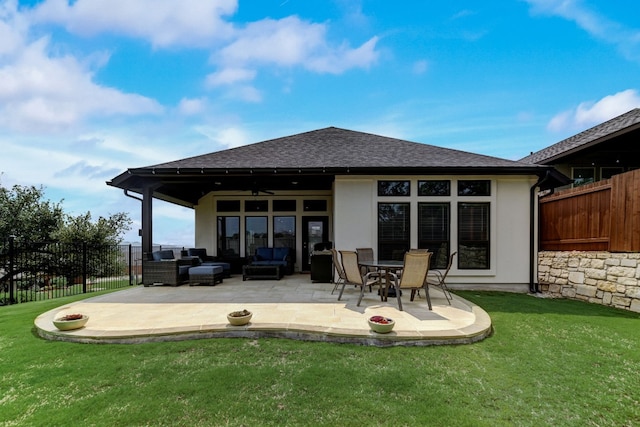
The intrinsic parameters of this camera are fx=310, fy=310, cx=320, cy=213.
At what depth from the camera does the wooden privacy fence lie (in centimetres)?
638

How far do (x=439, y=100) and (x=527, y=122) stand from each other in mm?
7211

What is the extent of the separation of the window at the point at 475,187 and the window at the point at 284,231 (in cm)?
580

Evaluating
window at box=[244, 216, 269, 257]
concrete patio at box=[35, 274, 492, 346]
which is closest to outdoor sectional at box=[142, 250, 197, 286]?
concrete patio at box=[35, 274, 492, 346]

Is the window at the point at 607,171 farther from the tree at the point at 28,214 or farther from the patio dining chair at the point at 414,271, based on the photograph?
the tree at the point at 28,214

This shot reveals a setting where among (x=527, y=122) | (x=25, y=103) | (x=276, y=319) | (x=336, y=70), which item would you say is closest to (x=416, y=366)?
(x=276, y=319)

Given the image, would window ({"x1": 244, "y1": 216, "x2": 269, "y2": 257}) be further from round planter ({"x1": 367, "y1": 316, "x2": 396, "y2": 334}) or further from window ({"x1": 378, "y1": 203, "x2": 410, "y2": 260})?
round planter ({"x1": 367, "y1": 316, "x2": 396, "y2": 334})

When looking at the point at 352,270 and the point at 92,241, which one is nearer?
the point at 352,270

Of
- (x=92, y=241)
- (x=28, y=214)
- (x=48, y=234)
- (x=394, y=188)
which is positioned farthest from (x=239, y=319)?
(x=28, y=214)

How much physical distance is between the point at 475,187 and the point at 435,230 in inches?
60.8

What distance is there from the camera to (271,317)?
15.4 ft

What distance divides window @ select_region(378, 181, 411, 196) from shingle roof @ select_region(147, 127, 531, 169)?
527 millimetres

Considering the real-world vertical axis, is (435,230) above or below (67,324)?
above

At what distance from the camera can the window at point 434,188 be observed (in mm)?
8109

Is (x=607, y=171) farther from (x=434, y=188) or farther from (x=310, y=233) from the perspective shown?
(x=310, y=233)
